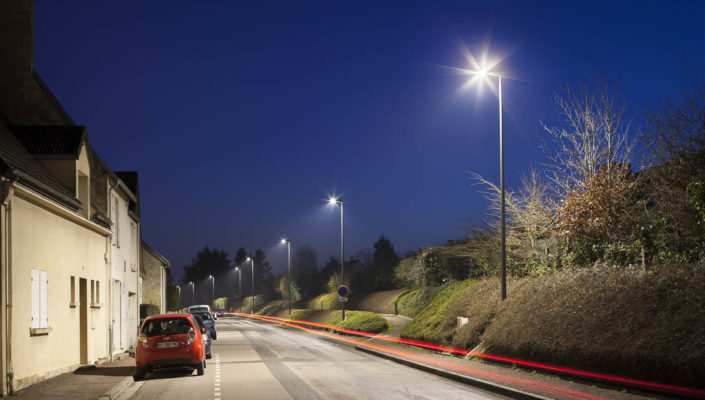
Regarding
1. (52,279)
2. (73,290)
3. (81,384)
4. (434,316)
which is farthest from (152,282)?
(81,384)

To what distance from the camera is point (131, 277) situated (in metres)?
28.2

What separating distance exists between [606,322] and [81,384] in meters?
11.8

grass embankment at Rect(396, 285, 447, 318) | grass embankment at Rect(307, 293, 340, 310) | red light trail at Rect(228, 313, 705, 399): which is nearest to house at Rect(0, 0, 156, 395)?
red light trail at Rect(228, 313, 705, 399)

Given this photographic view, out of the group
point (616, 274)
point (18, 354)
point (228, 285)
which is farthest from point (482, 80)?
point (228, 285)

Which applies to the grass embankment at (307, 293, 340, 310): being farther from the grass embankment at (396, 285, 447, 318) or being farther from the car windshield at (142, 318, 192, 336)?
the car windshield at (142, 318, 192, 336)

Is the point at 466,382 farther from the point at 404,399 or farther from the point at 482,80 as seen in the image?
the point at 482,80

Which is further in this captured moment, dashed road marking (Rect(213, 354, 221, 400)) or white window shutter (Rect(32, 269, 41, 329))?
white window shutter (Rect(32, 269, 41, 329))

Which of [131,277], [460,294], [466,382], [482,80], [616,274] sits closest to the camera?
[466,382]

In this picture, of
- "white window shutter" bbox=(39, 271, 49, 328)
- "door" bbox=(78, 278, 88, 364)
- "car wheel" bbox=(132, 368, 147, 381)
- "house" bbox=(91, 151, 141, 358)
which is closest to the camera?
"white window shutter" bbox=(39, 271, 49, 328)

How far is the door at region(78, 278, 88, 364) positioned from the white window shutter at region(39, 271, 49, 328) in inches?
159

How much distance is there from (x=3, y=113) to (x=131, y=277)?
10748mm

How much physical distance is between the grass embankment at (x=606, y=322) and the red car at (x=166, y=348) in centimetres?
816

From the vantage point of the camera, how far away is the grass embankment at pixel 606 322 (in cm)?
1145

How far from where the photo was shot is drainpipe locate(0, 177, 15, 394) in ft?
40.4
